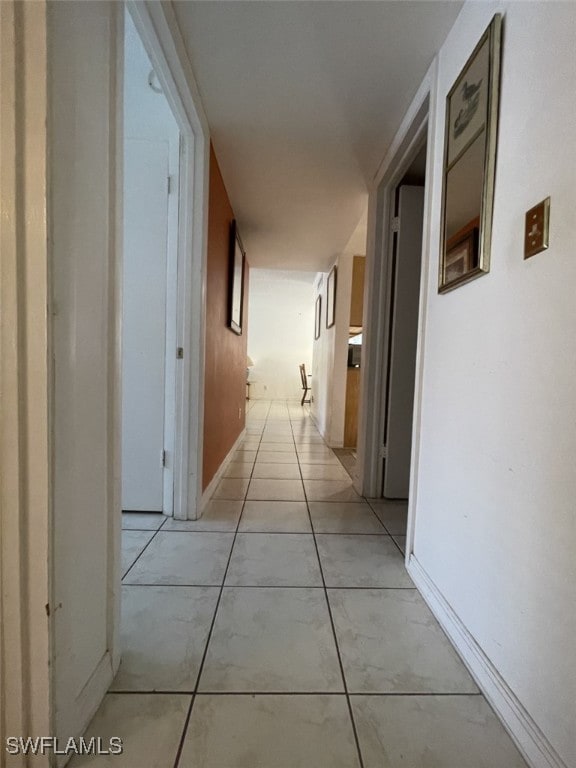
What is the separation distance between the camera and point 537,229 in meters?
0.80

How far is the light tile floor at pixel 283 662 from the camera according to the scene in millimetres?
763

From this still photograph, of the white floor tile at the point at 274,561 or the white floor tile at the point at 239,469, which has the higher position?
the white floor tile at the point at 274,561

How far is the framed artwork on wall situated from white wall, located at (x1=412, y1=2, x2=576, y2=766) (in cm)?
3

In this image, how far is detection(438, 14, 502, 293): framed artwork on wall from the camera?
3.22 ft

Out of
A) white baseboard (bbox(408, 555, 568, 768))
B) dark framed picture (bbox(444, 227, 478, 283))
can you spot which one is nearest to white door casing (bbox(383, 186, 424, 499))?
dark framed picture (bbox(444, 227, 478, 283))

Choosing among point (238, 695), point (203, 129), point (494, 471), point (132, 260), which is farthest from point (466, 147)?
point (238, 695)

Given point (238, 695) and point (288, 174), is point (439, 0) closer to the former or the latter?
point (288, 174)

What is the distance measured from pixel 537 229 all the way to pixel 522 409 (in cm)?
42

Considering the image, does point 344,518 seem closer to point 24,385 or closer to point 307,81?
point 24,385

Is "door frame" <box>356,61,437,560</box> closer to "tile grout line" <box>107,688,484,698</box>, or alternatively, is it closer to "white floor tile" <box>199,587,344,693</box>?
"white floor tile" <box>199,587,344,693</box>

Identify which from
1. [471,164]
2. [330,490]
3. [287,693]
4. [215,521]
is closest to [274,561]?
[215,521]

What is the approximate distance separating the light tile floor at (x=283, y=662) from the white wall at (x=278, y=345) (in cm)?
692

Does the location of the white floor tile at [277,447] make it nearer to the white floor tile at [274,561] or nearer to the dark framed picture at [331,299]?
the dark framed picture at [331,299]

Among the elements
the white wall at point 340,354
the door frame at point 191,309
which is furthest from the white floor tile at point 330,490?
the white wall at point 340,354
